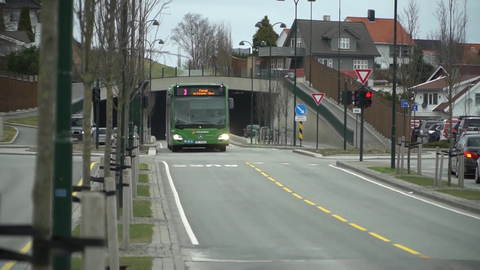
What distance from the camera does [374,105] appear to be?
55.0 metres

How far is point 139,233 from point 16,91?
54.9m

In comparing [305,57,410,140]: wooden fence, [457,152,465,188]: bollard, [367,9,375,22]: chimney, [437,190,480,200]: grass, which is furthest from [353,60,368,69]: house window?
[437,190,480,200]: grass

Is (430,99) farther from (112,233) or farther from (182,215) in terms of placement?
(112,233)

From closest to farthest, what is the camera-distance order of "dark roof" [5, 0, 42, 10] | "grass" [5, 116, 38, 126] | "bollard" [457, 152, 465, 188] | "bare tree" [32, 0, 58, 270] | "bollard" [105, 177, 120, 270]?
"bare tree" [32, 0, 58, 270], "bollard" [105, 177, 120, 270], "bollard" [457, 152, 465, 188], "grass" [5, 116, 38, 126], "dark roof" [5, 0, 42, 10]

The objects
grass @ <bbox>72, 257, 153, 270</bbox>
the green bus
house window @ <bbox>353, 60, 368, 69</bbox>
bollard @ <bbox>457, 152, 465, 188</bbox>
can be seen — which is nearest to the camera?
grass @ <bbox>72, 257, 153, 270</bbox>

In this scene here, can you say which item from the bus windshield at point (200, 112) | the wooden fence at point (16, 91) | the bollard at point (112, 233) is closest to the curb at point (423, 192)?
the bollard at point (112, 233)

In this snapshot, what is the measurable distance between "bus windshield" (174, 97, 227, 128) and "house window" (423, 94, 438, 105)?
2244 inches

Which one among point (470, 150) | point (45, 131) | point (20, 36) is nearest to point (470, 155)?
point (470, 150)

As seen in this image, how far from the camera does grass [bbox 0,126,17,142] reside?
47.4 metres

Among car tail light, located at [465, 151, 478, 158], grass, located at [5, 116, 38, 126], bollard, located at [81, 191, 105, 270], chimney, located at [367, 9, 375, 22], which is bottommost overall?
car tail light, located at [465, 151, 478, 158]

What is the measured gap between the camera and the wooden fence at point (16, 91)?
6157cm

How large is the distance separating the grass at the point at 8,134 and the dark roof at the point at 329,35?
A: 5401cm

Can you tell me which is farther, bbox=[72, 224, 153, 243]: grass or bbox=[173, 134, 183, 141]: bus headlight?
bbox=[173, 134, 183, 141]: bus headlight

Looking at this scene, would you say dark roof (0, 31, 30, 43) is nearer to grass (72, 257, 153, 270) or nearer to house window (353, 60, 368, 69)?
house window (353, 60, 368, 69)
